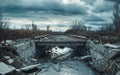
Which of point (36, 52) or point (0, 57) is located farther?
point (36, 52)

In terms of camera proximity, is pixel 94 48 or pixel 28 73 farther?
pixel 94 48

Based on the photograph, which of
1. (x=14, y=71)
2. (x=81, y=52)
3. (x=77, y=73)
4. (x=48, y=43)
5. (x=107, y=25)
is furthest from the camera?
(x=107, y=25)

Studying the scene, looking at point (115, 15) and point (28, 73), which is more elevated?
point (115, 15)

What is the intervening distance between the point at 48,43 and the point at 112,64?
25.8 meters

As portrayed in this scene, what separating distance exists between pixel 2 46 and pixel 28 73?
6.14m

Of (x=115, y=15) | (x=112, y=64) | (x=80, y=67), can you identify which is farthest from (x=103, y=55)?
(x=115, y=15)

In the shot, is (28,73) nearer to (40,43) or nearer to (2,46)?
(2,46)

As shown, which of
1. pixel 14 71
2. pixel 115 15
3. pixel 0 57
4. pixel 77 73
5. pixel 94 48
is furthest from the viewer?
pixel 115 15

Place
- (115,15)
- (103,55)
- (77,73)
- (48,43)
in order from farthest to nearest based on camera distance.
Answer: (115,15) → (48,43) → (103,55) → (77,73)

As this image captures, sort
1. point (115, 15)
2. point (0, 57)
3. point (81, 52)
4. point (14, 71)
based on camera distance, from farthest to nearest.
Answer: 1. point (115, 15)
2. point (81, 52)
3. point (0, 57)
4. point (14, 71)

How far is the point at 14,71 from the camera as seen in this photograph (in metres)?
27.8

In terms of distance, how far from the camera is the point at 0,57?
3170 centimetres

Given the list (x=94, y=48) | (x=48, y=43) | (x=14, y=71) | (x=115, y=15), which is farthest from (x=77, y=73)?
(x=115, y=15)

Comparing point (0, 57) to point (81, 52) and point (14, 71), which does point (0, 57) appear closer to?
point (14, 71)
